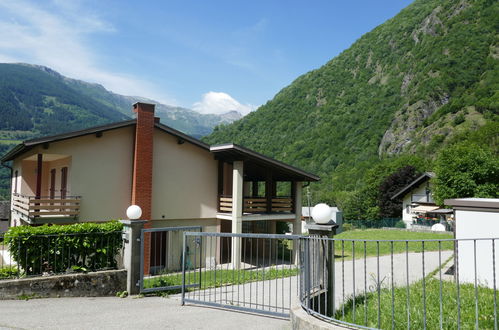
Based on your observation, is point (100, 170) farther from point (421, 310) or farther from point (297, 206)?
point (421, 310)

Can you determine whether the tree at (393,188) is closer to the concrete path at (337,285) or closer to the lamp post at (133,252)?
the concrete path at (337,285)

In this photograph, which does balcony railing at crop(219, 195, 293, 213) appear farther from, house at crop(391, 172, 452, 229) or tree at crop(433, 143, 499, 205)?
house at crop(391, 172, 452, 229)

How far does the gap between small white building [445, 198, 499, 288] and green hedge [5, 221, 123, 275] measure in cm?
858

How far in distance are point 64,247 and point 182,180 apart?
994cm

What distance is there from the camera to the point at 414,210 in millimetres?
49906

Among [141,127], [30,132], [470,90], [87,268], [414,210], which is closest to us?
[87,268]

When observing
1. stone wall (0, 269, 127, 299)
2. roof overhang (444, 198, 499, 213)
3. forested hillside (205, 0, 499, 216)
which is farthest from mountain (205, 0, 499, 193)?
stone wall (0, 269, 127, 299)

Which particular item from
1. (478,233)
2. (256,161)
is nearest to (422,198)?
(256,161)

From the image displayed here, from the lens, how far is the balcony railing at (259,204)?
1923 centimetres

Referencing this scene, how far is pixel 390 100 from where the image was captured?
93.0m

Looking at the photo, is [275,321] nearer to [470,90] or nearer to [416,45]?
[470,90]

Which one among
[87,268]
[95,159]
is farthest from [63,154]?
[87,268]

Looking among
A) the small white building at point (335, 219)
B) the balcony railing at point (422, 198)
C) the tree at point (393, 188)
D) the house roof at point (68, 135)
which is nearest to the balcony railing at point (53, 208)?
the house roof at point (68, 135)

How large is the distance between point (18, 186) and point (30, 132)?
560ft
